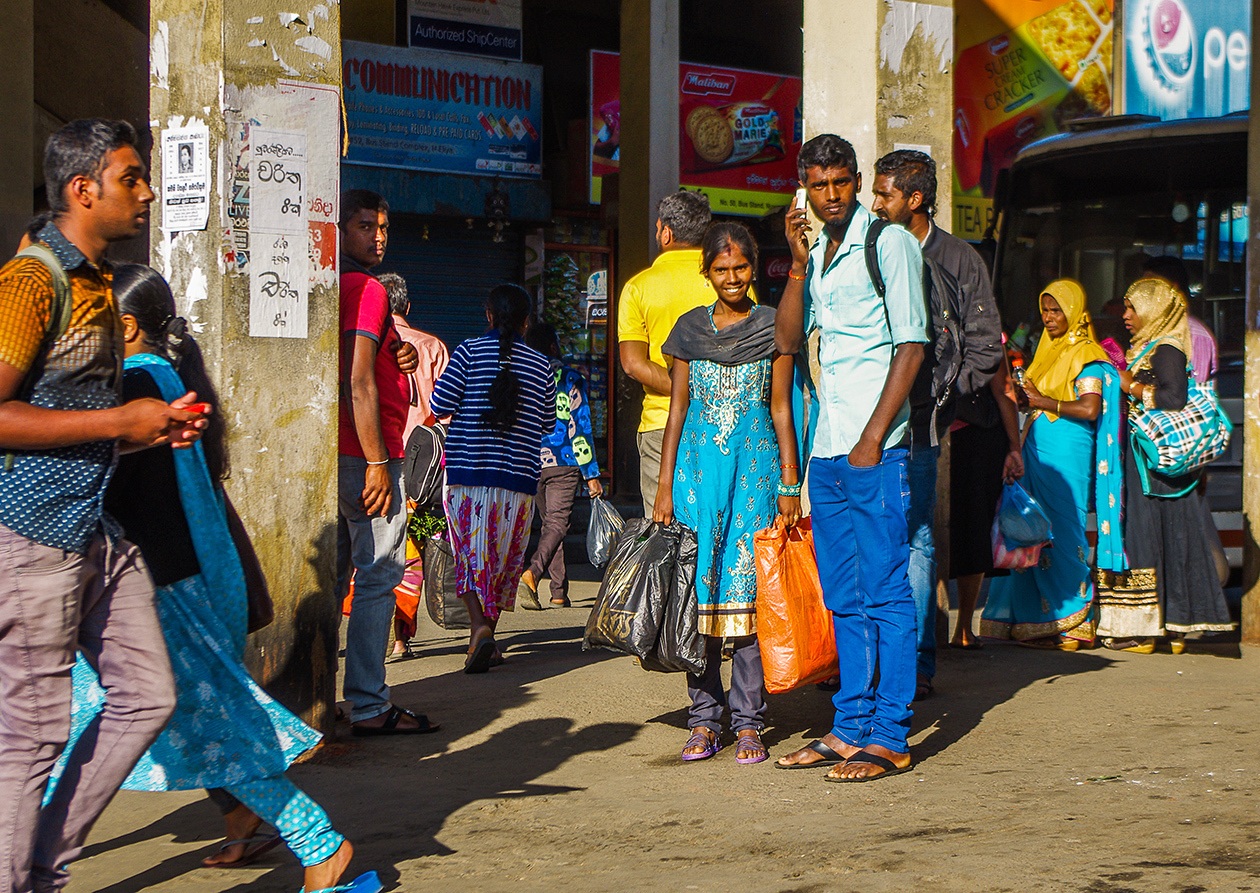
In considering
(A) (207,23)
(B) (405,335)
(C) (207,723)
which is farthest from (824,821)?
(B) (405,335)

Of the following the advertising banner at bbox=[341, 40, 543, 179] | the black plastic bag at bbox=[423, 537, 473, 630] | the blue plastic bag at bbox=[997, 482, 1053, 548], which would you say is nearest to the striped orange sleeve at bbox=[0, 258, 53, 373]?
the black plastic bag at bbox=[423, 537, 473, 630]

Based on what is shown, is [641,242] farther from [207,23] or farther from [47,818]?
[47,818]

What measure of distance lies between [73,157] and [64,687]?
117cm

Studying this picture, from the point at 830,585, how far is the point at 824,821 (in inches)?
35.8

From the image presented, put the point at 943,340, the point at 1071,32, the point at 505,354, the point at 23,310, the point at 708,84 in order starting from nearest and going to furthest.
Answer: the point at 23,310, the point at 943,340, the point at 505,354, the point at 708,84, the point at 1071,32

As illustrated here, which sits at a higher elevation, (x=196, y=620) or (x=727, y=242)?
(x=727, y=242)

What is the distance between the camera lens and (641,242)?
43.3 feet

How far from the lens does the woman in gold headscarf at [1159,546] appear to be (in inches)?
276

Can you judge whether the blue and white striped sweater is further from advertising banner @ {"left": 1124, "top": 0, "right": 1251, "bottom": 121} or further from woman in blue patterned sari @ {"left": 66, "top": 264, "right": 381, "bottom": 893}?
advertising banner @ {"left": 1124, "top": 0, "right": 1251, "bottom": 121}

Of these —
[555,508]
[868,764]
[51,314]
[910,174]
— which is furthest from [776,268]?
[51,314]

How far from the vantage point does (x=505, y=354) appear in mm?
6785

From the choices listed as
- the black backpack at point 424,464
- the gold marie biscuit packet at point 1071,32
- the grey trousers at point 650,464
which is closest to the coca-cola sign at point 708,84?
the gold marie biscuit packet at point 1071,32

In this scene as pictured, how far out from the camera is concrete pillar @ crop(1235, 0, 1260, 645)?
706cm

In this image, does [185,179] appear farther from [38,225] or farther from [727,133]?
[727,133]
